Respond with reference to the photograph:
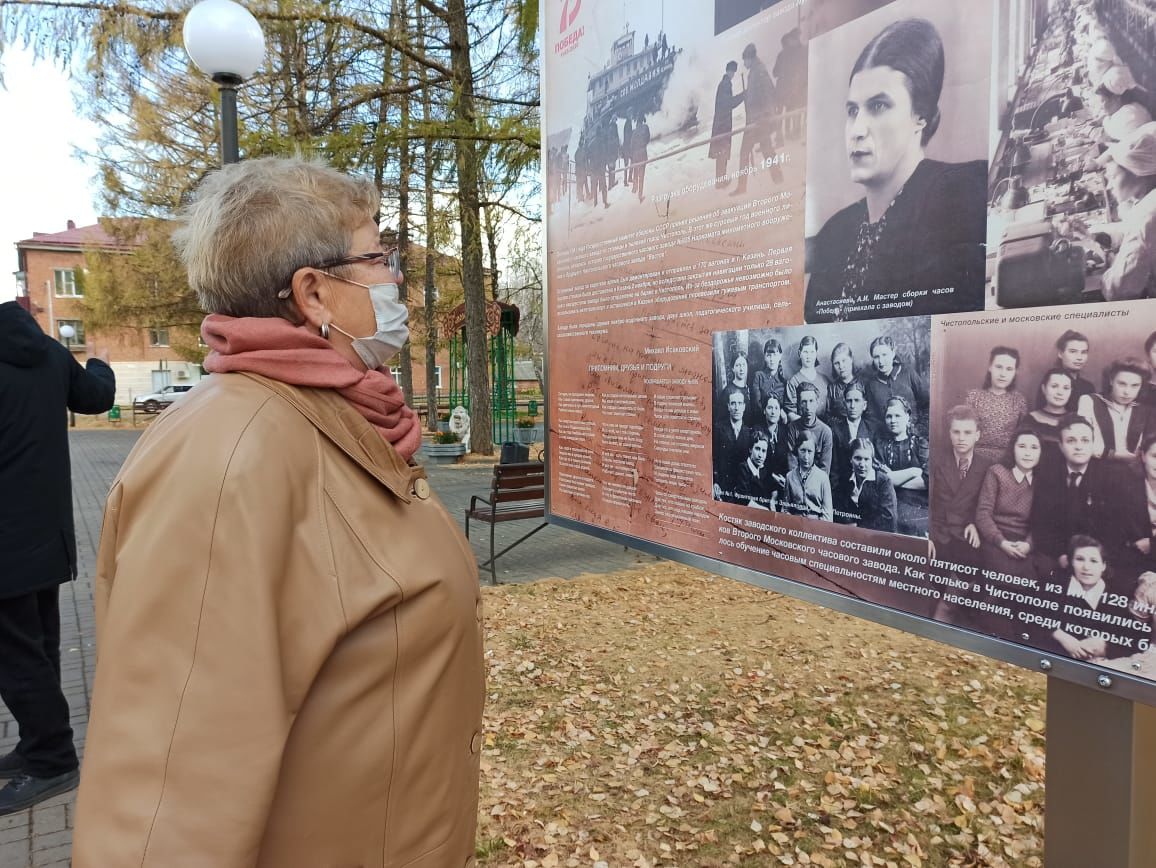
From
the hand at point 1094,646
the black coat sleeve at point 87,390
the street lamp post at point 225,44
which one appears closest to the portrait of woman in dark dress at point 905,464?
the hand at point 1094,646

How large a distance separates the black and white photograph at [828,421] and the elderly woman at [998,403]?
125mm

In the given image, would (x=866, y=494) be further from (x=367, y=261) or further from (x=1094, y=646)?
(x=367, y=261)

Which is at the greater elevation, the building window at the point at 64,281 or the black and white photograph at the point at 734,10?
the building window at the point at 64,281

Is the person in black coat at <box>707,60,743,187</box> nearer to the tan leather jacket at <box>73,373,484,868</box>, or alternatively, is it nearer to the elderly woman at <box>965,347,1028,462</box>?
the elderly woman at <box>965,347,1028,462</box>

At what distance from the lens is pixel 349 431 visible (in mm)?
1349

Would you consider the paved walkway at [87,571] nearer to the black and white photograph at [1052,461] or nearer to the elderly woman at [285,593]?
the elderly woman at [285,593]

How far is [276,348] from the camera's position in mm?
1335

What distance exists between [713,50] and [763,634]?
154 inches

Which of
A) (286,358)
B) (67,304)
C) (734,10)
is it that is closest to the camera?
(286,358)

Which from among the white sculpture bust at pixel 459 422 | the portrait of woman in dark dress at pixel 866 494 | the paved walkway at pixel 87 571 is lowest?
the paved walkway at pixel 87 571

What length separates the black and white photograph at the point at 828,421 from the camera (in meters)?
1.71

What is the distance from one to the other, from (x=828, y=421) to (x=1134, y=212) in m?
0.77

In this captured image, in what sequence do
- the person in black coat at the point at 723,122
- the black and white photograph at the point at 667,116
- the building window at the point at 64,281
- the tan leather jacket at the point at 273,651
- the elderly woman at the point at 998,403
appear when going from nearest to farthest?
the tan leather jacket at the point at 273,651
the elderly woman at the point at 998,403
the black and white photograph at the point at 667,116
the person in black coat at the point at 723,122
the building window at the point at 64,281

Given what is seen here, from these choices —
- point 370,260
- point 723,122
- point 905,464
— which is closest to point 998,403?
point 905,464
